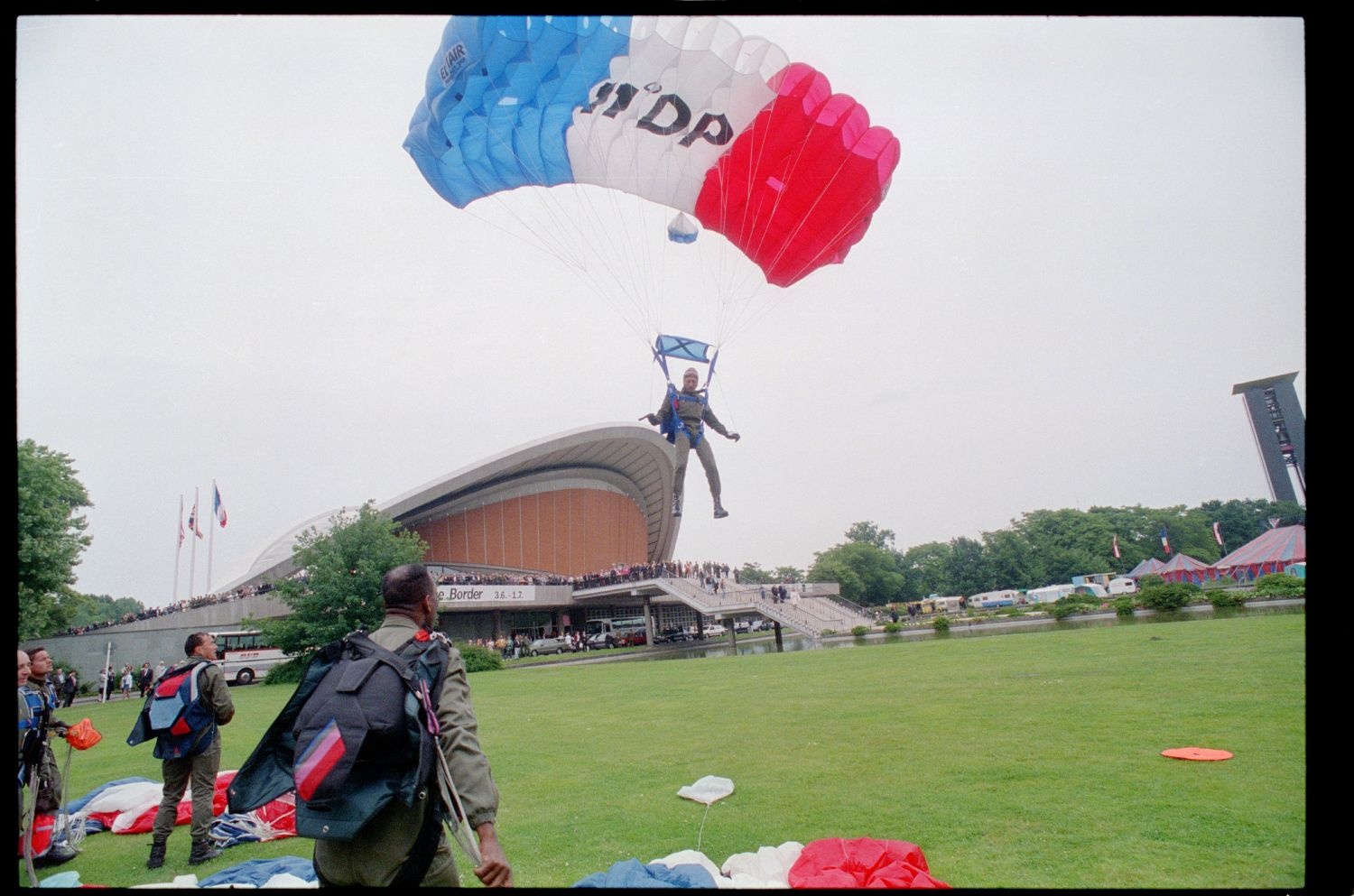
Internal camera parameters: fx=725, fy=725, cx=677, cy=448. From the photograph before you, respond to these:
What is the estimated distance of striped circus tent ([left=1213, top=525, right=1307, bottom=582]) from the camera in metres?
28.4

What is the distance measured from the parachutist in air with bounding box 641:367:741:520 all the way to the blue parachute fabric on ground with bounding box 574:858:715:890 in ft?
15.4

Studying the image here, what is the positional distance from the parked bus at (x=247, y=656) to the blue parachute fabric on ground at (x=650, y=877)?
81.3ft

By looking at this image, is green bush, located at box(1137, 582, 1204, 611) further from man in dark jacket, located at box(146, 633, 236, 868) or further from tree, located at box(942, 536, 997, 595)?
tree, located at box(942, 536, 997, 595)

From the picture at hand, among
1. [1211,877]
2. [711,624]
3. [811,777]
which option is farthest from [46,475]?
[711,624]

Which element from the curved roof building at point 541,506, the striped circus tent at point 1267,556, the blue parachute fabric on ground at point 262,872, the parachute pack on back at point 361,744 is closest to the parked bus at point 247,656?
the curved roof building at point 541,506

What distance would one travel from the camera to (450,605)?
32.8 meters

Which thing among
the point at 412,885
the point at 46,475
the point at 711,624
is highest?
the point at 46,475

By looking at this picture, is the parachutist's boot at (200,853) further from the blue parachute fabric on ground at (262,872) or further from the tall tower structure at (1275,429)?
the tall tower structure at (1275,429)

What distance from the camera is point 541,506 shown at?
46.6 metres

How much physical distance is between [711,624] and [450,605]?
20.0m

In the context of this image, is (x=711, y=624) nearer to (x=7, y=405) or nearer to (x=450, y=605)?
(x=450, y=605)

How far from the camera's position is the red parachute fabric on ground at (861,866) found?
3.45m

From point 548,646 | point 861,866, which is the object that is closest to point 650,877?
point 861,866

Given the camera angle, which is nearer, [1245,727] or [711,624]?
[1245,727]
